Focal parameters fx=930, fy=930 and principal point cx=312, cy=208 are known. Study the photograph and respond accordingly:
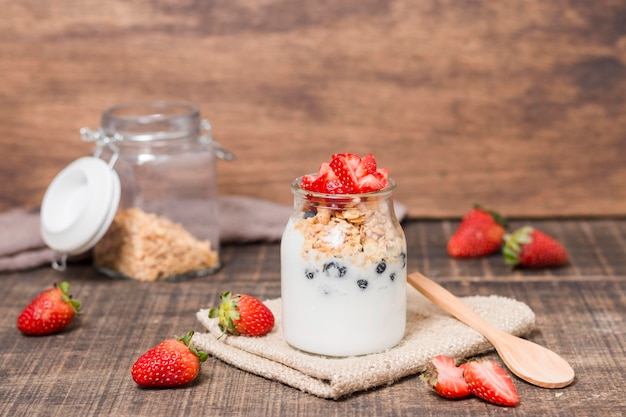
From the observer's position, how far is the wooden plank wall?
186 centimetres

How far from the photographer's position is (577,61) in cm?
188

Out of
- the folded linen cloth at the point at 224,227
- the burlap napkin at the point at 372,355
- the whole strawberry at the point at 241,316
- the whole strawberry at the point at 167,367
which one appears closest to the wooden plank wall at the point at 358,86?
the folded linen cloth at the point at 224,227

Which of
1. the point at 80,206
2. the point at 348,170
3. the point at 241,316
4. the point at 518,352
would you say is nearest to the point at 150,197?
the point at 80,206

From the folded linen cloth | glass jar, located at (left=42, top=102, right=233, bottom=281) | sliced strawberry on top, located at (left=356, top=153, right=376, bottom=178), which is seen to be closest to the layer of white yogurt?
sliced strawberry on top, located at (left=356, top=153, right=376, bottom=178)

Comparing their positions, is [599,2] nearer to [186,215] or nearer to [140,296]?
[186,215]

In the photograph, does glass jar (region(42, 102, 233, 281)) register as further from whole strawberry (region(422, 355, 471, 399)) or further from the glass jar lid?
whole strawberry (region(422, 355, 471, 399))

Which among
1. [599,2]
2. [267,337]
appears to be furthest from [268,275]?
[599,2]

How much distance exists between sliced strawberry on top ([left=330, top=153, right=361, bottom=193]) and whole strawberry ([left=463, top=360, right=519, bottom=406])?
24 centimetres

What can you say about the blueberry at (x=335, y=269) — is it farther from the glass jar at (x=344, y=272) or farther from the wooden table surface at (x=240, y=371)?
the wooden table surface at (x=240, y=371)

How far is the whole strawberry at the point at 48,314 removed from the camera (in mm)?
1265

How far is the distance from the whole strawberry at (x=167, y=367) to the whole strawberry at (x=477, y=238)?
0.71 metres

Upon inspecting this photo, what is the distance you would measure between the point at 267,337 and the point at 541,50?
98 centimetres

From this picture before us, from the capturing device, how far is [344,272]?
1073mm

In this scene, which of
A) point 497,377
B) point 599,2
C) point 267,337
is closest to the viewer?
point 497,377
